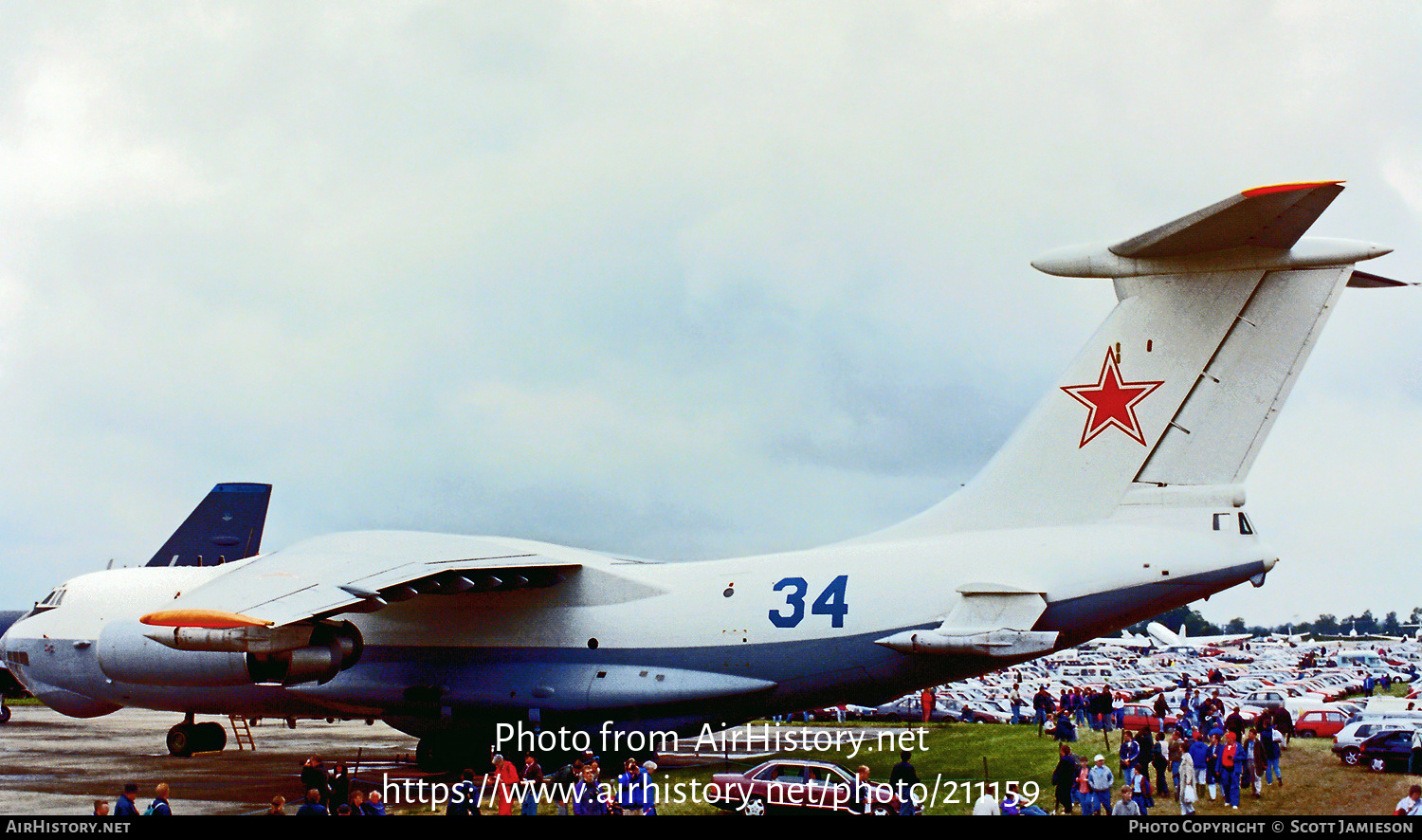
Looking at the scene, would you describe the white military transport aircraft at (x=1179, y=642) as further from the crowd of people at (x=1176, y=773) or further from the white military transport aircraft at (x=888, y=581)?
the white military transport aircraft at (x=888, y=581)

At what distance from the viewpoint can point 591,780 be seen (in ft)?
33.4

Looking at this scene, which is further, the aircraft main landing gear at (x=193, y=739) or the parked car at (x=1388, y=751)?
the aircraft main landing gear at (x=193, y=739)

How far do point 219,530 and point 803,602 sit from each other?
21471 mm

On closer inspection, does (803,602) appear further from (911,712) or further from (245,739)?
(911,712)

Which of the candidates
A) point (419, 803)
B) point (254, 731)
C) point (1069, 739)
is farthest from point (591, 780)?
point (254, 731)

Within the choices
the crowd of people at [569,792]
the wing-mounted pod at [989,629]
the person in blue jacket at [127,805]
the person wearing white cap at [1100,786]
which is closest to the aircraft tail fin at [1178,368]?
the wing-mounted pod at [989,629]

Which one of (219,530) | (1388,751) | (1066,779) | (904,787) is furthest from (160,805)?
(219,530)

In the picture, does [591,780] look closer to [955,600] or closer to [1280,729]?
[955,600]

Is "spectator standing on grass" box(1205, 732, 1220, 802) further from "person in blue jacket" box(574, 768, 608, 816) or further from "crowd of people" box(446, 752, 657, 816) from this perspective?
"person in blue jacket" box(574, 768, 608, 816)

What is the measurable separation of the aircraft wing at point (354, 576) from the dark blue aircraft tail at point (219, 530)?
1728cm

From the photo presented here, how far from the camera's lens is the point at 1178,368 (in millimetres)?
11195

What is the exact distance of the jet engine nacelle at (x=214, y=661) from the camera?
11.9 m

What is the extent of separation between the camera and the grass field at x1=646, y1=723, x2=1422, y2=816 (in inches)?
496

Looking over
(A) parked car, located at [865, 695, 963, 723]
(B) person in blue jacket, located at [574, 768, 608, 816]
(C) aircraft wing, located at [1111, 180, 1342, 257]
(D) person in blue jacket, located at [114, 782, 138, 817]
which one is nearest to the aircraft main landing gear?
(D) person in blue jacket, located at [114, 782, 138, 817]
